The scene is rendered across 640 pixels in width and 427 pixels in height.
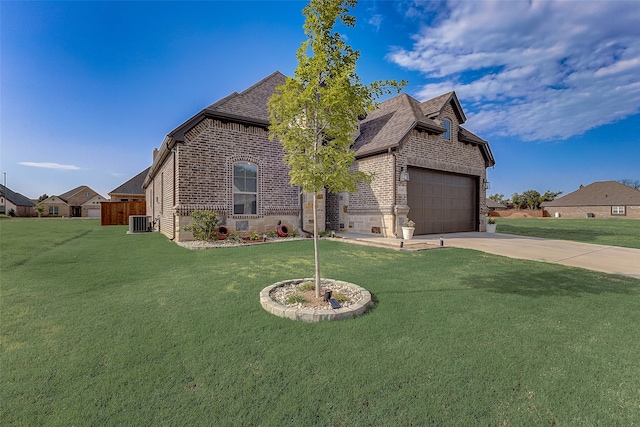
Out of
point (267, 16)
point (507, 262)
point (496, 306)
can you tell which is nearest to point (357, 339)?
point (496, 306)

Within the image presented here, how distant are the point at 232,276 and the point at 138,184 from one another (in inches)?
1336

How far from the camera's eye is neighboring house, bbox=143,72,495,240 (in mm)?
10258

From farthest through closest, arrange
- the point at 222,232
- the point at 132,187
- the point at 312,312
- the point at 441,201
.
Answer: the point at 132,187 → the point at 441,201 → the point at 222,232 → the point at 312,312

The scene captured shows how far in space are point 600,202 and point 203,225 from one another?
2607 inches

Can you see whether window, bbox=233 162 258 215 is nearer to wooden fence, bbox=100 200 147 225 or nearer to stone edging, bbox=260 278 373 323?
stone edging, bbox=260 278 373 323

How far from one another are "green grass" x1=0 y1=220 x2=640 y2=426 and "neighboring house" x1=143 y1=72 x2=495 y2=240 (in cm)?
613

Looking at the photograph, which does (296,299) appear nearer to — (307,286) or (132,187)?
(307,286)

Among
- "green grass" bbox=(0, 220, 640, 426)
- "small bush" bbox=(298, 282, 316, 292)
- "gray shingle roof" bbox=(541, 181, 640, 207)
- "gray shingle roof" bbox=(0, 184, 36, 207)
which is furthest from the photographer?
"gray shingle roof" bbox=(0, 184, 36, 207)

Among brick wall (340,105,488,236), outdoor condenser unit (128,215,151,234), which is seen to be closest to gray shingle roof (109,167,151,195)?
outdoor condenser unit (128,215,151,234)

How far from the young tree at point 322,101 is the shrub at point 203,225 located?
22.3ft

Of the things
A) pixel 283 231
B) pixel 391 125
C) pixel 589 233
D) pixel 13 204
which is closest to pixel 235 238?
pixel 283 231

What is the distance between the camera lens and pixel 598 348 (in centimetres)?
273

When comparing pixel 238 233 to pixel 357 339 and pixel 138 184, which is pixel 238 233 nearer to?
pixel 357 339

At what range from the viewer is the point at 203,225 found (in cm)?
992
